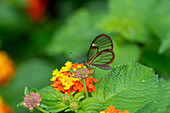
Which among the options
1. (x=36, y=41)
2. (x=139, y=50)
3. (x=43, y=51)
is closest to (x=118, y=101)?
(x=139, y=50)

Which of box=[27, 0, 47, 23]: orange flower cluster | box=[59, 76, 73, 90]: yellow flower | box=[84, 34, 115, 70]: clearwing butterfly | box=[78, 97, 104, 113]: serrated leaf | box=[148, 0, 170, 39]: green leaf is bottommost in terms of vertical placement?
box=[78, 97, 104, 113]: serrated leaf

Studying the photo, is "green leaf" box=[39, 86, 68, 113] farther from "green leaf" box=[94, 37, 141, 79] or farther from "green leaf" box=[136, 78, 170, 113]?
"green leaf" box=[94, 37, 141, 79]

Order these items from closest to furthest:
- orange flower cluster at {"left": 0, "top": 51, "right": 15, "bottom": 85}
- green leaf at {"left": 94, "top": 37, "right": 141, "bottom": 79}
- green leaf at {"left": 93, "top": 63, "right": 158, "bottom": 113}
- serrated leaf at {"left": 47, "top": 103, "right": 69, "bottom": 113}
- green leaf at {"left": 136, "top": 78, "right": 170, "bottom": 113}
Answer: serrated leaf at {"left": 47, "top": 103, "right": 69, "bottom": 113}, green leaf at {"left": 93, "top": 63, "right": 158, "bottom": 113}, green leaf at {"left": 136, "top": 78, "right": 170, "bottom": 113}, green leaf at {"left": 94, "top": 37, "right": 141, "bottom": 79}, orange flower cluster at {"left": 0, "top": 51, "right": 15, "bottom": 85}

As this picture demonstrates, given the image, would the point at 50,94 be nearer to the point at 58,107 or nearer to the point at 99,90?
the point at 58,107

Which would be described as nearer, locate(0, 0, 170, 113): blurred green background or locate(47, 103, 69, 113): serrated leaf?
locate(47, 103, 69, 113): serrated leaf

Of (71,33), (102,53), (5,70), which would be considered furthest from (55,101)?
(5,70)

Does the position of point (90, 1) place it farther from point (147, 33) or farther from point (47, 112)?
point (47, 112)

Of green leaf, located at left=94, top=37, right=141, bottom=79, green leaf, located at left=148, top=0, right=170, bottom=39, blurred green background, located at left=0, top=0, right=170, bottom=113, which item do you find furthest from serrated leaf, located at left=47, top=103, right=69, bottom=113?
green leaf, located at left=148, top=0, right=170, bottom=39
